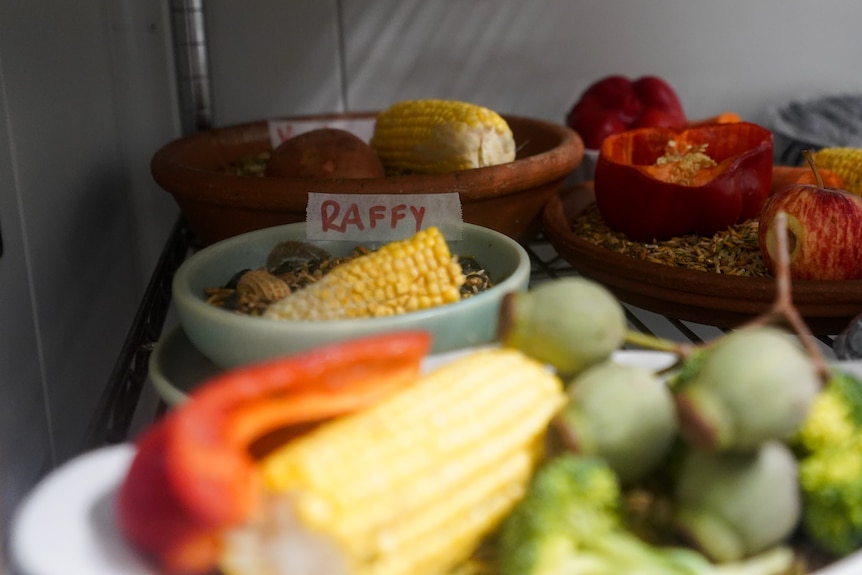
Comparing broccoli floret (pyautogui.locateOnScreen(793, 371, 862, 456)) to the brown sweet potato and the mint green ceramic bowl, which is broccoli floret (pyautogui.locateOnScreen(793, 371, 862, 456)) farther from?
the brown sweet potato

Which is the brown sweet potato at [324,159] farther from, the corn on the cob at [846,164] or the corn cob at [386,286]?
the corn on the cob at [846,164]

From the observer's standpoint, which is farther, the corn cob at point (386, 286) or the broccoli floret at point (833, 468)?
the corn cob at point (386, 286)

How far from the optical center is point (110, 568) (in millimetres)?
250

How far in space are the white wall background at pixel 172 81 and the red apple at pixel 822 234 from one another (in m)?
0.45

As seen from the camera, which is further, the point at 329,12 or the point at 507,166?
the point at 329,12

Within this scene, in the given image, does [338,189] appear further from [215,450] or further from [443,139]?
[215,450]

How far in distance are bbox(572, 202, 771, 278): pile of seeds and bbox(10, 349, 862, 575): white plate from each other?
0.34m

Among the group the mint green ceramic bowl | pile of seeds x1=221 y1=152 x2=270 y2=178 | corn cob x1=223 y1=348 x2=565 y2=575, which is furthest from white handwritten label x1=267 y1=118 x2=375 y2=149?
corn cob x1=223 y1=348 x2=565 y2=575

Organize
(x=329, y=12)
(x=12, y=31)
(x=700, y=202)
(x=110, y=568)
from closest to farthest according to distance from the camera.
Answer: (x=110, y=568), (x=12, y=31), (x=700, y=202), (x=329, y=12)

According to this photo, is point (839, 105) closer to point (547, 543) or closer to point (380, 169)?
point (380, 169)

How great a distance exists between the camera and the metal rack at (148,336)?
43 centimetres

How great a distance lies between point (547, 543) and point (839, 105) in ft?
2.86

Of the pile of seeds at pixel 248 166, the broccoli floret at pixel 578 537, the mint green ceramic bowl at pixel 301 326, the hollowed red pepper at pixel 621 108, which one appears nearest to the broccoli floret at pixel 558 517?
the broccoli floret at pixel 578 537

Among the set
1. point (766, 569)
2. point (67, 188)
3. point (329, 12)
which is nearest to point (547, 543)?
point (766, 569)
